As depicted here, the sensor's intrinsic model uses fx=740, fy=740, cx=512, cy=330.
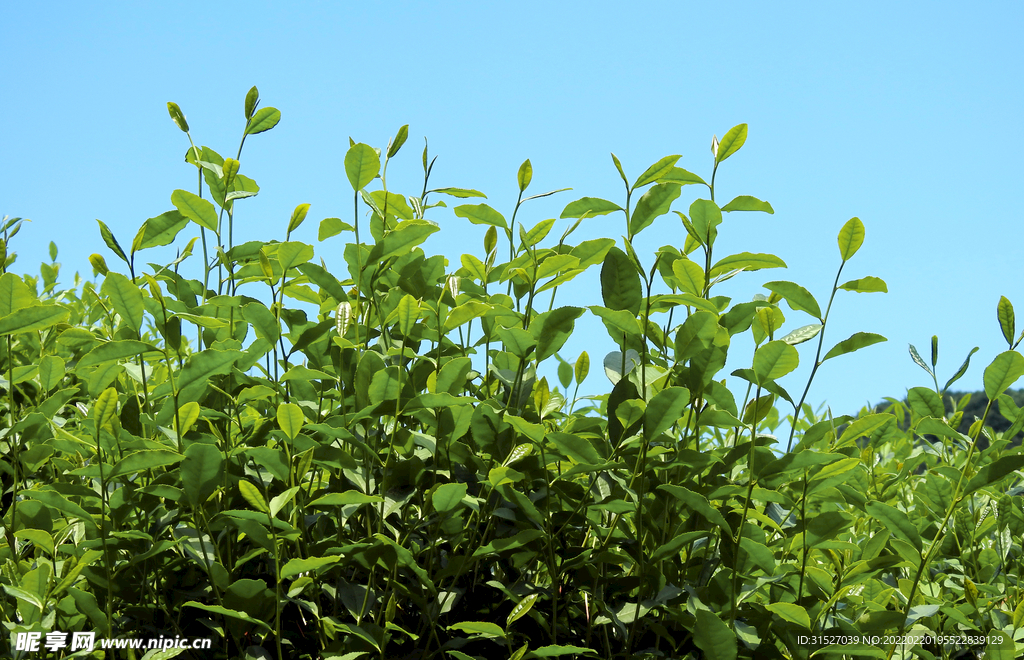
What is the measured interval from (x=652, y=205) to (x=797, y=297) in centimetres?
34

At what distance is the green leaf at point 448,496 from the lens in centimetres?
123

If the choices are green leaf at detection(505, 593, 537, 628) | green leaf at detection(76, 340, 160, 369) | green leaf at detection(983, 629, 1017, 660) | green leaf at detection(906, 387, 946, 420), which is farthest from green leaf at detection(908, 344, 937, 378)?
green leaf at detection(76, 340, 160, 369)

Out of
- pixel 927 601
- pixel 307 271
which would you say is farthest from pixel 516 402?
pixel 927 601

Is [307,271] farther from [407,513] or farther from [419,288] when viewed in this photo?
[407,513]

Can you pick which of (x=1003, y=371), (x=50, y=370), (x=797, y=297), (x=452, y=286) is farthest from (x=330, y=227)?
(x=1003, y=371)

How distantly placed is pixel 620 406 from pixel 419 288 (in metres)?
0.53

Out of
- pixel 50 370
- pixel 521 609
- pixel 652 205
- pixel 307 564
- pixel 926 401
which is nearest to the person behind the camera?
pixel 307 564

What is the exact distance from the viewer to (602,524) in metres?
1.51

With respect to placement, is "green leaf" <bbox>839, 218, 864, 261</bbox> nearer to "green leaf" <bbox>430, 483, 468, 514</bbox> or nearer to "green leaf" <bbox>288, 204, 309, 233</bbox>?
"green leaf" <bbox>430, 483, 468, 514</bbox>

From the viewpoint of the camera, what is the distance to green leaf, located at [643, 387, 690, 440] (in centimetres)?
125

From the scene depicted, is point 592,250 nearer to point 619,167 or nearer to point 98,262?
point 619,167

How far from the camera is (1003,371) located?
1470 millimetres

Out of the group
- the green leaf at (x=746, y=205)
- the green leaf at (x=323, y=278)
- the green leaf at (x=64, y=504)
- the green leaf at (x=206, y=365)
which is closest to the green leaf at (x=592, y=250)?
the green leaf at (x=746, y=205)

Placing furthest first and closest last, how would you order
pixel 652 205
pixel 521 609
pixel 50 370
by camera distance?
pixel 50 370 → pixel 652 205 → pixel 521 609
